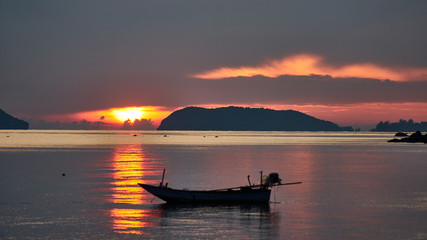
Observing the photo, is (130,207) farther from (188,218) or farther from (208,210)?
(188,218)

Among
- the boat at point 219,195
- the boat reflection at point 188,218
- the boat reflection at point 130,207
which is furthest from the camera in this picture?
the boat at point 219,195

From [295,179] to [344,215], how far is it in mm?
30039

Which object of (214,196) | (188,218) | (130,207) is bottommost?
(188,218)

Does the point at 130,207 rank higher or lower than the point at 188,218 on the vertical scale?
higher

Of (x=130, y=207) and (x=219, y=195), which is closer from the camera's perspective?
(x=130, y=207)

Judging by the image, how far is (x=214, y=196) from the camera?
48719 millimetres

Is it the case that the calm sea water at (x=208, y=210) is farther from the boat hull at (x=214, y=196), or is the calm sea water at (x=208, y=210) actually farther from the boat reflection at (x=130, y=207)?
the boat hull at (x=214, y=196)

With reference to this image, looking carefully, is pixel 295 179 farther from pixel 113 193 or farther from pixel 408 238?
pixel 408 238

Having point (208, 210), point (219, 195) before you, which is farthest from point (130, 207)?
point (219, 195)

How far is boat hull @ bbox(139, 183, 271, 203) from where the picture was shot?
48.6 meters

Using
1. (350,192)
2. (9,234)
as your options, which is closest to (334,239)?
(9,234)

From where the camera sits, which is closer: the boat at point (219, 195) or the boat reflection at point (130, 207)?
the boat reflection at point (130, 207)

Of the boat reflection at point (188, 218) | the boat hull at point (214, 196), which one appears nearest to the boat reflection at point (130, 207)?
the boat reflection at point (188, 218)

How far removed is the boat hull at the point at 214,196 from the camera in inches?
1912
